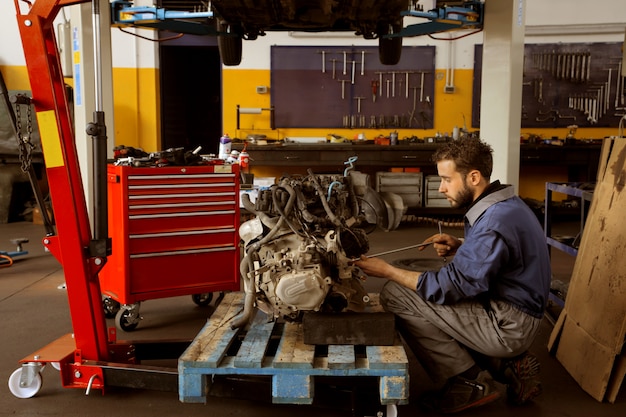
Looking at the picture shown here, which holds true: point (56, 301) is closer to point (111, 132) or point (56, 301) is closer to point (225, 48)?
point (111, 132)

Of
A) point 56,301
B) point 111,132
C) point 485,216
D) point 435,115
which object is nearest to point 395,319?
point 485,216

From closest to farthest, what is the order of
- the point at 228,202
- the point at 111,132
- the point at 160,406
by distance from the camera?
1. the point at 160,406
2. the point at 228,202
3. the point at 111,132

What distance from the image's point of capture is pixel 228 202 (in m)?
3.73

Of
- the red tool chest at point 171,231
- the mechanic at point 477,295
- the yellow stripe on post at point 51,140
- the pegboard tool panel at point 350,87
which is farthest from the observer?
the pegboard tool panel at point 350,87

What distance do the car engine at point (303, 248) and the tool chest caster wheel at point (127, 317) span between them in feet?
3.76

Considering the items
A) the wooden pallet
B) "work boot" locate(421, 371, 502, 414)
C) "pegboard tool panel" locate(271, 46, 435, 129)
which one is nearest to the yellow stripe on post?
the wooden pallet

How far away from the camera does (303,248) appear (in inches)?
104

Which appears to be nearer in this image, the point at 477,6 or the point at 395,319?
the point at 395,319

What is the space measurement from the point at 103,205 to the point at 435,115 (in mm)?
6747

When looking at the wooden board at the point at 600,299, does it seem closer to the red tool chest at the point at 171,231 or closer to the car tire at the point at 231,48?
the red tool chest at the point at 171,231

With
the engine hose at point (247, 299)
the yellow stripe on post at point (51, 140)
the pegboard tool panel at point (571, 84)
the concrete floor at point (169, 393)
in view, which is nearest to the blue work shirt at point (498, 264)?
the concrete floor at point (169, 393)

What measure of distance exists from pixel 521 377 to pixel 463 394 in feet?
1.01

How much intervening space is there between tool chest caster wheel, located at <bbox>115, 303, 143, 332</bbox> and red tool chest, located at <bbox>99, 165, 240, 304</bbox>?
0.45 ft

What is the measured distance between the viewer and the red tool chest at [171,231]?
3.43m
